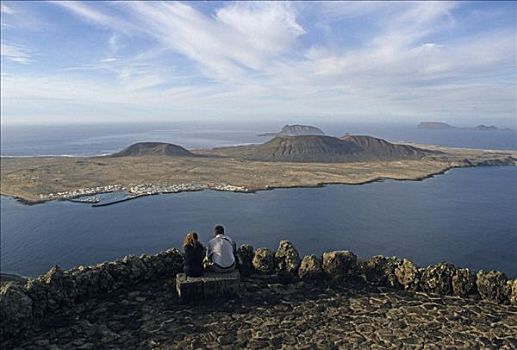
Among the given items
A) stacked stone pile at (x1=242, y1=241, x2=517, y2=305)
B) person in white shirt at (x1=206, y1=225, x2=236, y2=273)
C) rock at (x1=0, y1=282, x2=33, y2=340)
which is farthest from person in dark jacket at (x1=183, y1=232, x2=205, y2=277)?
rock at (x1=0, y1=282, x2=33, y2=340)

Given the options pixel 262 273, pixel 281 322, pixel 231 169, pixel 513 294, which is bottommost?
pixel 231 169

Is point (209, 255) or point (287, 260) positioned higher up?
point (209, 255)

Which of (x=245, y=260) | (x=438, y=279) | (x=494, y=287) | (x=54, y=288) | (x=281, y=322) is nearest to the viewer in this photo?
(x=281, y=322)

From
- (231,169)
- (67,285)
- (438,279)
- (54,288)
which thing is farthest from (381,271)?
(231,169)

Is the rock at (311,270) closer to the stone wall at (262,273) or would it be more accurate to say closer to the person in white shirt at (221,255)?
the stone wall at (262,273)

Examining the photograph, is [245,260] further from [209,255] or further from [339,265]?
[339,265]

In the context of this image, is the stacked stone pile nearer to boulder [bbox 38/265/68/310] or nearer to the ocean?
boulder [bbox 38/265/68/310]

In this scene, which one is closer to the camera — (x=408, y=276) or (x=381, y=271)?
(x=408, y=276)

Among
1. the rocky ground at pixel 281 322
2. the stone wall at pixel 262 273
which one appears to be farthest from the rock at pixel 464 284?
the rocky ground at pixel 281 322
